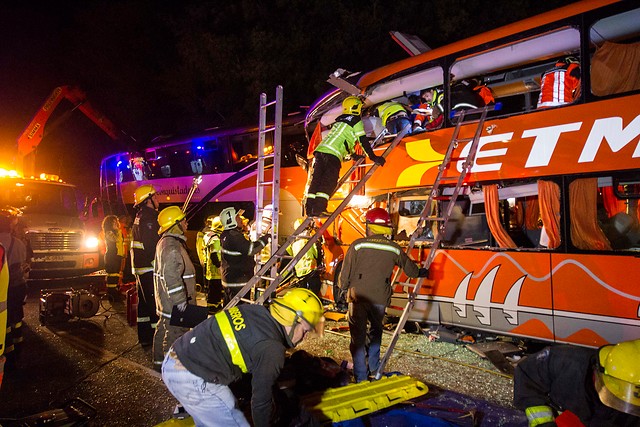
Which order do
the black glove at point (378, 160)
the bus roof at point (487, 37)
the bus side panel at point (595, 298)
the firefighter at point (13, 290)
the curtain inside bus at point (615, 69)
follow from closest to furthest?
the bus side panel at point (595, 298), the curtain inside bus at point (615, 69), the bus roof at point (487, 37), the firefighter at point (13, 290), the black glove at point (378, 160)

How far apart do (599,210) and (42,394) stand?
722 centimetres

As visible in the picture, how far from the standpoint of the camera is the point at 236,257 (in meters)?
5.91

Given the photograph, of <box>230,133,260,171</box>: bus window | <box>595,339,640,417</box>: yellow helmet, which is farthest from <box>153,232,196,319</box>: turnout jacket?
<box>230,133,260,171</box>: bus window

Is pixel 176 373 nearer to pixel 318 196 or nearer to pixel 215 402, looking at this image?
pixel 215 402

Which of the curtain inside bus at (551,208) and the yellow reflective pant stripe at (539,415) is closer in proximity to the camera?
the yellow reflective pant stripe at (539,415)

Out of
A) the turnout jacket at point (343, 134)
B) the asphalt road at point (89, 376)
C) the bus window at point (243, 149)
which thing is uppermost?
the bus window at point (243, 149)

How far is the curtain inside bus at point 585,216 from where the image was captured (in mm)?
4395

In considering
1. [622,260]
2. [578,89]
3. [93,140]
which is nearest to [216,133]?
[578,89]

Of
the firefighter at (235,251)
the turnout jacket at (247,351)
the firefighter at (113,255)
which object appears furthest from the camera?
the firefighter at (113,255)

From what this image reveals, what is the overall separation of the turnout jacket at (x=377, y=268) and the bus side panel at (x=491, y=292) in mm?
1060

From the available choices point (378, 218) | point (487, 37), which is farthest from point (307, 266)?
point (487, 37)

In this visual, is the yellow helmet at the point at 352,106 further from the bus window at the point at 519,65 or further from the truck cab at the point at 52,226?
the truck cab at the point at 52,226

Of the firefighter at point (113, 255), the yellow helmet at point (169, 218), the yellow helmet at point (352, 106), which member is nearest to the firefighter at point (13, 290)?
the yellow helmet at point (169, 218)

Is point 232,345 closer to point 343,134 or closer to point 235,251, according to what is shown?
point 235,251
